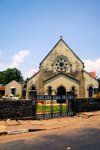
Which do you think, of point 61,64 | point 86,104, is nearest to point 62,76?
point 61,64

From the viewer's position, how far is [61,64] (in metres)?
26.2

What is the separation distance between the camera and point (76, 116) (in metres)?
15.5

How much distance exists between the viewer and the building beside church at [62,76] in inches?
965

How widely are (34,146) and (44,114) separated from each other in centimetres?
708

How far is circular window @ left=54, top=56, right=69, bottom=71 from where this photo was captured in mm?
26062

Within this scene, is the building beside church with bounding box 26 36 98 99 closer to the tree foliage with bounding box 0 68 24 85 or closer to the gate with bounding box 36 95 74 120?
the gate with bounding box 36 95 74 120

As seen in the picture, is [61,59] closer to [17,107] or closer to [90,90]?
[90,90]

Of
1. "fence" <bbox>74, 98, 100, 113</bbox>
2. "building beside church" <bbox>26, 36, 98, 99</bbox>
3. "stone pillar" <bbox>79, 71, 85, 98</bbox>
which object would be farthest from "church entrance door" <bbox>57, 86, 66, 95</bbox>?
"fence" <bbox>74, 98, 100, 113</bbox>

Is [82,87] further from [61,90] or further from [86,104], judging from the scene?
[86,104]

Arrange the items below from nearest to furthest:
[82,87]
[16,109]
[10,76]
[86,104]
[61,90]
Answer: [16,109]
[86,104]
[82,87]
[61,90]
[10,76]

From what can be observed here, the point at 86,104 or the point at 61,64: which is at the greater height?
the point at 61,64

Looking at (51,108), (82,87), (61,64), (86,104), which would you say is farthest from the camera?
(61,64)

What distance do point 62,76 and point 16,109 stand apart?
1296 centimetres

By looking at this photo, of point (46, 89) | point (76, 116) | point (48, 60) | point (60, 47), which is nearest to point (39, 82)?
point (46, 89)
